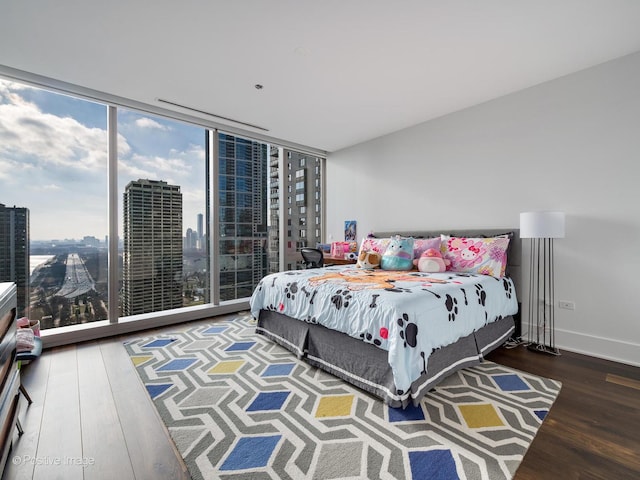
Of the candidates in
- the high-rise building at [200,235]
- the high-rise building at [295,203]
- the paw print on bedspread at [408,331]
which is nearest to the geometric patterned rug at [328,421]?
the paw print on bedspread at [408,331]

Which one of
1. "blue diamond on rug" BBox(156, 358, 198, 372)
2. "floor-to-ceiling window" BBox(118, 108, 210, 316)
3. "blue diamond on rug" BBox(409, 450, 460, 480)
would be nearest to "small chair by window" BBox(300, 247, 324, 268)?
"floor-to-ceiling window" BBox(118, 108, 210, 316)

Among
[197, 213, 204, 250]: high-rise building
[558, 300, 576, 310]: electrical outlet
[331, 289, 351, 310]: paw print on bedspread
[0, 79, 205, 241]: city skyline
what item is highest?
[0, 79, 205, 241]: city skyline

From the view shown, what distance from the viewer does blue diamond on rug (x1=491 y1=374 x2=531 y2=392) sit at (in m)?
2.08

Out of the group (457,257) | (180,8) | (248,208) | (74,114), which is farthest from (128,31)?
(457,257)

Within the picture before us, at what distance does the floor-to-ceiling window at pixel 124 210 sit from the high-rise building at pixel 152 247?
1cm

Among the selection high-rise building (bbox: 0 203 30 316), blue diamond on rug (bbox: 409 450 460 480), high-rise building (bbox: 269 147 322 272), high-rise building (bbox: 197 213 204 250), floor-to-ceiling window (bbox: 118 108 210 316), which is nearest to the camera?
blue diamond on rug (bbox: 409 450 460 480)

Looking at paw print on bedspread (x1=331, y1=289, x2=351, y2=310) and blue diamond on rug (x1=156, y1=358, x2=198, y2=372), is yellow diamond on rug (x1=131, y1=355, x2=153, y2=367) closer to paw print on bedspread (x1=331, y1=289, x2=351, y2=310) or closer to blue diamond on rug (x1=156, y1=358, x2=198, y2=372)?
blue diamond on rug (x1=156, y1=358, x2=198, y2=372)

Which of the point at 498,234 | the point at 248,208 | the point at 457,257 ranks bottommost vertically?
the point at 457,257

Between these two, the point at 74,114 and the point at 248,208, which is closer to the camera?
the point at 74,114

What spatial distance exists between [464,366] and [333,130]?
3.50 metres

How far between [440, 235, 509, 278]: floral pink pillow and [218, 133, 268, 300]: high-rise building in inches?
111

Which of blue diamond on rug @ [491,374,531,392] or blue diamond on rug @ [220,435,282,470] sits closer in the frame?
blue diamond on rug @ [220,435,282,470]

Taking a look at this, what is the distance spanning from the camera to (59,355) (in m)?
2.71

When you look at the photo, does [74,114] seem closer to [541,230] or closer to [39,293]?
[39,293]
